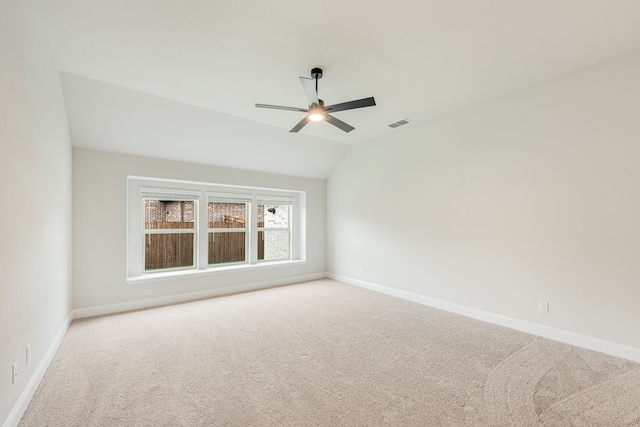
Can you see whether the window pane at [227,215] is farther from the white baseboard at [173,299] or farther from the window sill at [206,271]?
the white baseboard at [173,299]

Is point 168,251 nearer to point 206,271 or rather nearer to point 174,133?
point 206,271

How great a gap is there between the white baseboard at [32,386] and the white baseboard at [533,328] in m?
4.41

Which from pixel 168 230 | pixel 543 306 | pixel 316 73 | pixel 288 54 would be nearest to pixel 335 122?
pixel 316 73

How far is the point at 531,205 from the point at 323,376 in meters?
3.03

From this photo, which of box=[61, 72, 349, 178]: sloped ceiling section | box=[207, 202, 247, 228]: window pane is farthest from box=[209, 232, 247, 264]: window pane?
box=[61, 72, 349, 178]: sloped ceiling section

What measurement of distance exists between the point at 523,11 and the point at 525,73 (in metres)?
1.11

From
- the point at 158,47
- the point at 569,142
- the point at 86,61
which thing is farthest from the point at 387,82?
the point at 86,61

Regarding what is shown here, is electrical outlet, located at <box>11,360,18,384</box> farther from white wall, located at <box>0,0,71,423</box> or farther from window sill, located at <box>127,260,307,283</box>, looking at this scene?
window sill, located at <box>127,260,307,283</box>

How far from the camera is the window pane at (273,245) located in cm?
603

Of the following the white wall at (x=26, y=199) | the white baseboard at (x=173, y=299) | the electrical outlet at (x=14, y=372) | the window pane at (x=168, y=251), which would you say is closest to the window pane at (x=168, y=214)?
the window pane at (x=168, y=251)

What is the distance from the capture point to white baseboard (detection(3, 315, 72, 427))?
179cm

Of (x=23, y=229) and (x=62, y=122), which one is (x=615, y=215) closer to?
(x=23, y=229)

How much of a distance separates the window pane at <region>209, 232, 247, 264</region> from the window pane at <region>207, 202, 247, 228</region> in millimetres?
178

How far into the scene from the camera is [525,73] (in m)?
3.05
